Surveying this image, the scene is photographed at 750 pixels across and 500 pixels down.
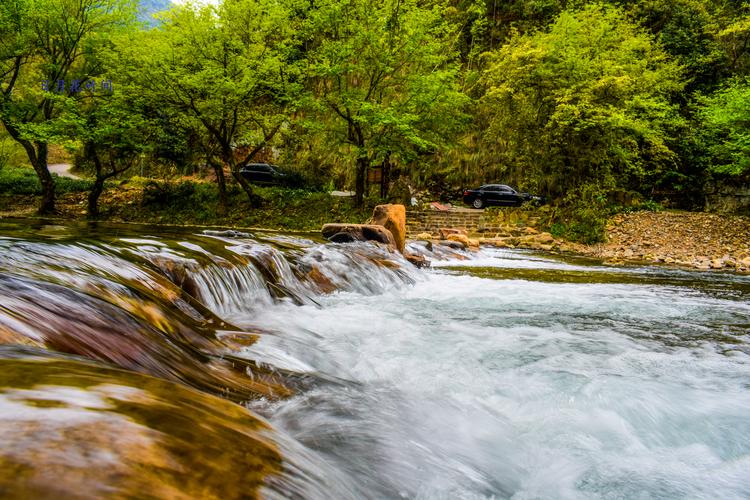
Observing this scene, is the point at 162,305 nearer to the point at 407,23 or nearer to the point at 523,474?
the point at 523,474

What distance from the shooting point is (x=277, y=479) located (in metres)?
1.36

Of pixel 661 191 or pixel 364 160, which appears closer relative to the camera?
pixel 364 160

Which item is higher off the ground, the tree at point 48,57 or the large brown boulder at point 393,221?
the tree at point 48,57

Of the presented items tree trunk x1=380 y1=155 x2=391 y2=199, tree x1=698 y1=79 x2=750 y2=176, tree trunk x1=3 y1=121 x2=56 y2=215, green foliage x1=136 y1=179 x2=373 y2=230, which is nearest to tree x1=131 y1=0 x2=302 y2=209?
green foliage x1=136 y1=179 x2=373 y2=230

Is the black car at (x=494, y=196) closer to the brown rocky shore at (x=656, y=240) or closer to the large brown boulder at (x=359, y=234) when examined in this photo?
the brown rocky shore at (x=656, y=240)

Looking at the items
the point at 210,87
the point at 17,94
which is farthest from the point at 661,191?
the point at 17,94

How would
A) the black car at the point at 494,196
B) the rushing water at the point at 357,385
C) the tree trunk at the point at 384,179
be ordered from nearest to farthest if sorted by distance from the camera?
the rushing water at the point at 357,385
the tree trunk at the point at 384,179
the black car at the point at 494,196

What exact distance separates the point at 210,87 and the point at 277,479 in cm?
1928

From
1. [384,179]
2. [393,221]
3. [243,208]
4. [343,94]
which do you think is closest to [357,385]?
[393,221]

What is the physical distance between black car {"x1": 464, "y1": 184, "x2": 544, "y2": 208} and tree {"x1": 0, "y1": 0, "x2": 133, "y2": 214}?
1851 centimetres

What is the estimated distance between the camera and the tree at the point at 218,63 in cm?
1809

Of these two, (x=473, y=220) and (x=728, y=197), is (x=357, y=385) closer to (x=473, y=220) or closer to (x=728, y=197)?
(x=473, y=220)

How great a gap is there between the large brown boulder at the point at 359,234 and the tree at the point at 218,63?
998cm

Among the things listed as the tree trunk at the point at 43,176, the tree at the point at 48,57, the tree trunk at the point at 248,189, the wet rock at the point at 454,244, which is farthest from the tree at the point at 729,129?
the tree trunk at the point at 43,176
